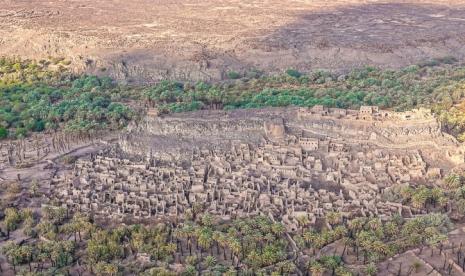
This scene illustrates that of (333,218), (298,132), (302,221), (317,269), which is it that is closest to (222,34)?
(298,132)

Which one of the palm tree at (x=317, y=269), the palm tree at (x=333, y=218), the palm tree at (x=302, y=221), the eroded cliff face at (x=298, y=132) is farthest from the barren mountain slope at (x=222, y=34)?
the palm tree at (x=317, y=269)

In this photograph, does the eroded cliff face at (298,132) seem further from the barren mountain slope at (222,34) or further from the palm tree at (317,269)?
the barren mountain slope at (222,34)

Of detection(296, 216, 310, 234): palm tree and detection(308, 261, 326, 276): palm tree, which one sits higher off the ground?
detection(296, 216, 310, 234): palm tree

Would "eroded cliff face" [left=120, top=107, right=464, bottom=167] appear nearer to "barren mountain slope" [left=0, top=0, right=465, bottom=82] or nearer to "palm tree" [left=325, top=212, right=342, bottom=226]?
"palm tree" [left=325, top=212, right=342, bottom=226]

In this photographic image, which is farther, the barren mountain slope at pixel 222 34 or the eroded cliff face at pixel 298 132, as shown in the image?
the barren mountain slope at pixel 222 34

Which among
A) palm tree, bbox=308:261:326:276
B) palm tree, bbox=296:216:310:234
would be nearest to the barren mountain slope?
palm tree, bbox=296:216:310:234

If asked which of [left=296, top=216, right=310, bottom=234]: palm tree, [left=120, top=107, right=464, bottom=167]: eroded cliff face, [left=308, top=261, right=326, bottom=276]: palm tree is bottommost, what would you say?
[left=308, top=261, right=326, bottom=276]: palm tree

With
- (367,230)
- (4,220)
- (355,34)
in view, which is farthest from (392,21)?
(4,220)

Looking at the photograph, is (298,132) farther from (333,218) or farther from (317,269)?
(317,269)
